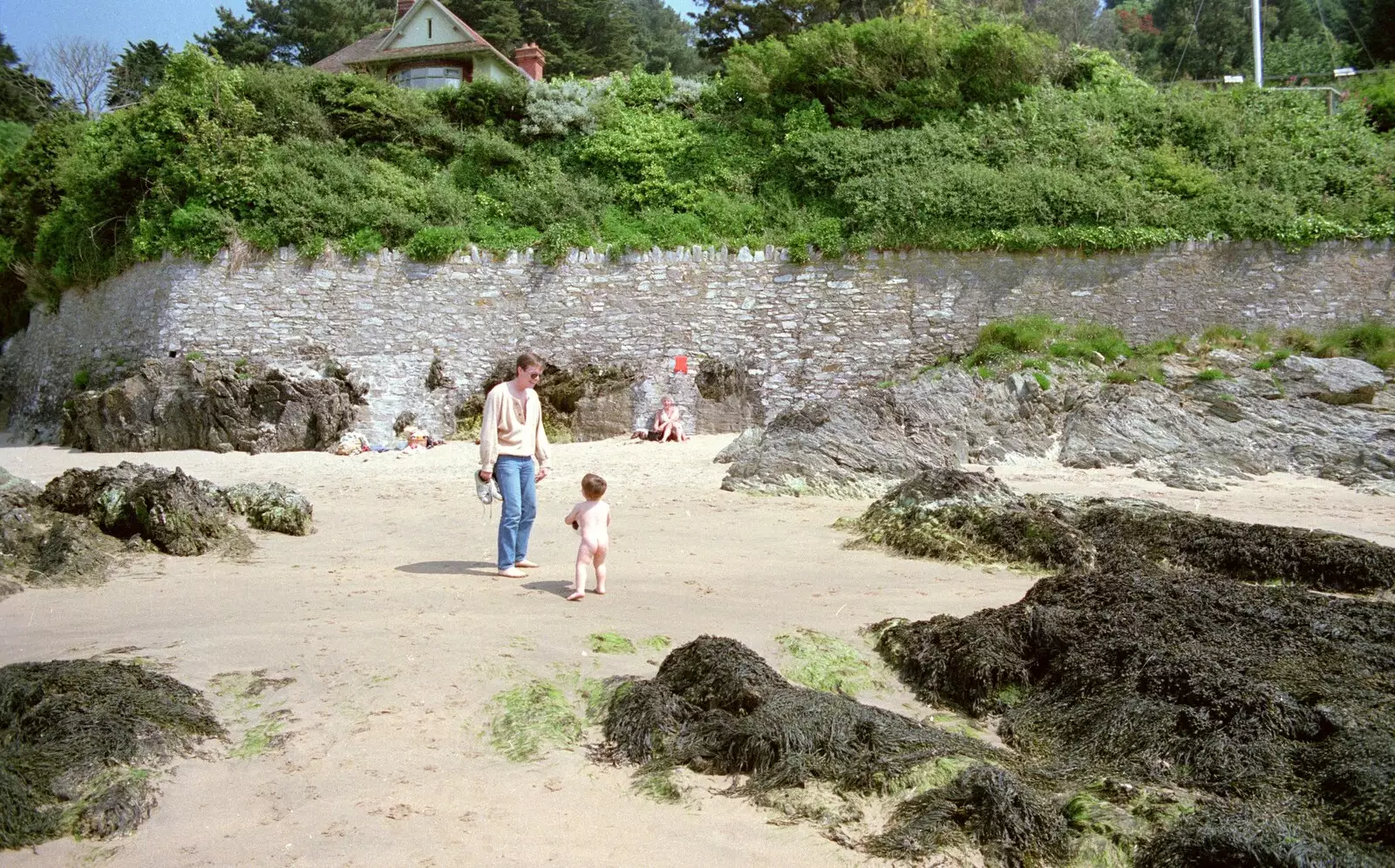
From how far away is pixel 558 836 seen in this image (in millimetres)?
3459

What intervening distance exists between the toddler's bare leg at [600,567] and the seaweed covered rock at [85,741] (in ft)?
8.26

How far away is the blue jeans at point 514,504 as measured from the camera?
668cm

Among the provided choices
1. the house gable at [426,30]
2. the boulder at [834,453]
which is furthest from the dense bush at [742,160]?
the house gable at [426,30]

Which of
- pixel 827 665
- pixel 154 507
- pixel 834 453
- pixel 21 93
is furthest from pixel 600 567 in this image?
pixel 21 93

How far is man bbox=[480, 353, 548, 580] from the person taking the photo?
6609mm

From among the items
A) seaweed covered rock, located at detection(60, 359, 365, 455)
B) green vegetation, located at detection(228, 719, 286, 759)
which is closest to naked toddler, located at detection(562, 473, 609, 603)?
green vegetation, located at detection(228, 719, 286, 759)

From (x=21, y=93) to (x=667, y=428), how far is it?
2661 centimetres

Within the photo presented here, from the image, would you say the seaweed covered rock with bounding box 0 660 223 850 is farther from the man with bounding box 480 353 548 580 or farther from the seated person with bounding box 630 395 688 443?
the seated person with bounding box 630 395 688 443

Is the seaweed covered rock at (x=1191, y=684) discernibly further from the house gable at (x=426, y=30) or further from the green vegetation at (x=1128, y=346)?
the house gable at (x=426, y=30)

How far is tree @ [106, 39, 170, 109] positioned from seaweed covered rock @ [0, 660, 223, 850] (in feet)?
104

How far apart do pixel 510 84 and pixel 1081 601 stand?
15973 millimetres

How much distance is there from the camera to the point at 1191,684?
4.41m

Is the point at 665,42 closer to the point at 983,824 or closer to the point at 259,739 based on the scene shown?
the point at 259,739

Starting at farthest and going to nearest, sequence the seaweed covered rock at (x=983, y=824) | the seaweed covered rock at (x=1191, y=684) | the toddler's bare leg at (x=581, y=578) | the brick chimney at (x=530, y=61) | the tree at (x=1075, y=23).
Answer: the tree at (x=1075, y=23)
the brick chimney at (x=530, y=61)
the toddler's bare leg at (x=581, y=578)
the seaweed covered rock at (x=1191, y=684)
the seaweed covered rock at (x=983, y=824)
